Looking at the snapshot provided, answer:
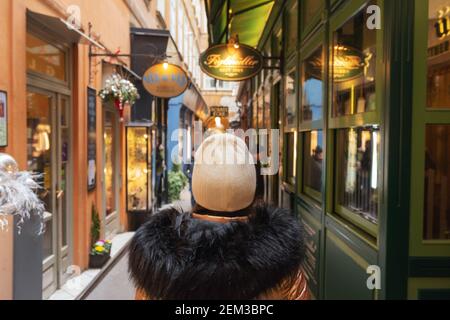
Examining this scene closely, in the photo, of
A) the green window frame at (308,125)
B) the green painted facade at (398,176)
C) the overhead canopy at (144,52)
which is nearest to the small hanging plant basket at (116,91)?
the overhead canopy at (144,52)

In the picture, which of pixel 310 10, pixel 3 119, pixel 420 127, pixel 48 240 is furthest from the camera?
pixel 48 240

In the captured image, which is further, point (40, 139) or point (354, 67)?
point (40, 139)

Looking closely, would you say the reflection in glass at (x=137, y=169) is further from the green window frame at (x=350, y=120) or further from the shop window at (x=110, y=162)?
the green window frame at (x=350, y=120)

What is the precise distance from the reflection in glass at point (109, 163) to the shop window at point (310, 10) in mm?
3925

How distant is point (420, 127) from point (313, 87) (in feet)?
7.17

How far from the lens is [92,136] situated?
19.3 feet

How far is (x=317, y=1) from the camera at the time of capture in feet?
13.3

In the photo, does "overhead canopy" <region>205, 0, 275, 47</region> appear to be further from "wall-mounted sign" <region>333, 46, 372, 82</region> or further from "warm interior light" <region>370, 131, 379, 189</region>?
"warm interior light" <region>370, 131, 379, 189</region>

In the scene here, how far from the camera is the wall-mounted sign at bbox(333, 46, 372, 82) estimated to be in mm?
2883

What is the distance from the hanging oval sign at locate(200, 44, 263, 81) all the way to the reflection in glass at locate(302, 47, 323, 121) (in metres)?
1.28

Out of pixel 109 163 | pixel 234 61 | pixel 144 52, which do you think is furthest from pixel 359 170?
pixel 144 52

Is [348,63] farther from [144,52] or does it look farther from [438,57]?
[144,52]

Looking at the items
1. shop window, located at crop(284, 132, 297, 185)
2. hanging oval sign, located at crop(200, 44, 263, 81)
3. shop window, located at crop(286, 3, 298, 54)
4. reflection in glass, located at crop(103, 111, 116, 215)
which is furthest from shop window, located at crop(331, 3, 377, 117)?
reflection in glass, located at crop(103, 111, 116, 215)
